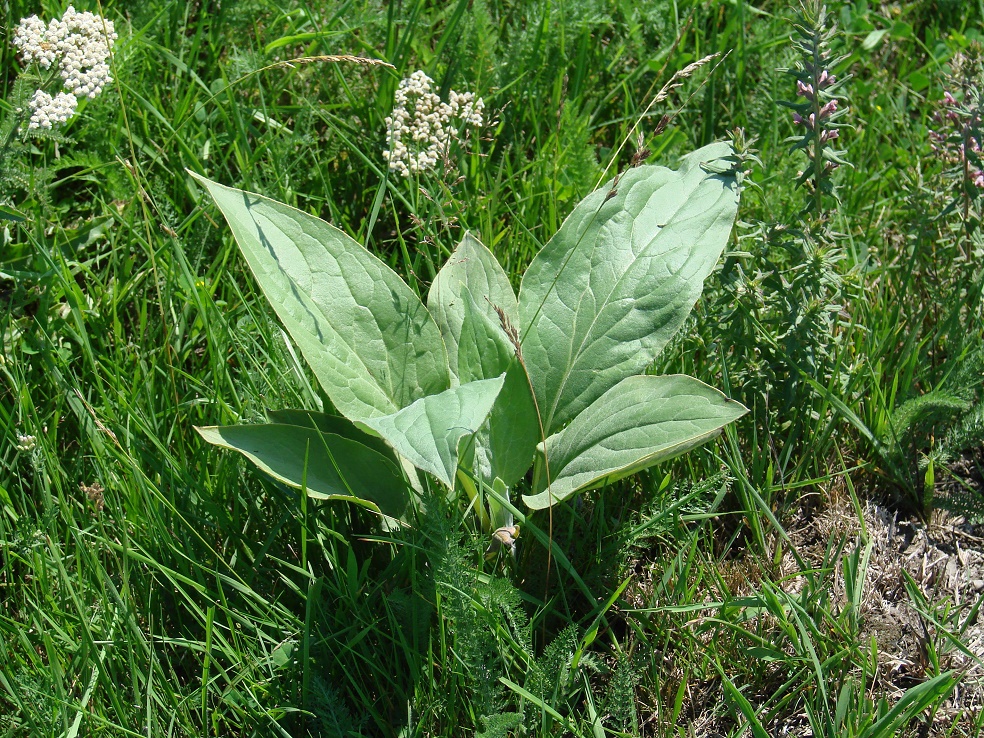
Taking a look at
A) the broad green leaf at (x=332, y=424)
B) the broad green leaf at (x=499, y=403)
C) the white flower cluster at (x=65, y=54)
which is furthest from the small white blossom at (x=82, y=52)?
the broad green leaf at (x=499, y=403)

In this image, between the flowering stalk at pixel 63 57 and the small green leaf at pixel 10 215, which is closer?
the flowering stalk at pixel 63 57

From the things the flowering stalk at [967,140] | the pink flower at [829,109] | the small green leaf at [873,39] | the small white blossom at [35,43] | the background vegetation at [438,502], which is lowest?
the background vegetation at [438,502]

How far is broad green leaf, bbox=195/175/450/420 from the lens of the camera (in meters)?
2.01

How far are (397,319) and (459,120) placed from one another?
108cm

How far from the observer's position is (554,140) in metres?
2.96

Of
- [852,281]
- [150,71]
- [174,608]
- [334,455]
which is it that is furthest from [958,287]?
[150,71]

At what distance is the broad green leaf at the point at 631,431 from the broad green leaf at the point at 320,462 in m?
0.33

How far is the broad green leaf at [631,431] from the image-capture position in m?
1.91

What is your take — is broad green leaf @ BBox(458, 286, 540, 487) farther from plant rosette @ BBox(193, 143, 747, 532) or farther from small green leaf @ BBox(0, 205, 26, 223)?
small green leaf @ BBox(0, 205, 26, 223)

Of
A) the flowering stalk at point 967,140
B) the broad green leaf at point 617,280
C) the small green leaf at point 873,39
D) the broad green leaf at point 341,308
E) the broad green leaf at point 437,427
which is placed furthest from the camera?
the small green leaf at point 873,39

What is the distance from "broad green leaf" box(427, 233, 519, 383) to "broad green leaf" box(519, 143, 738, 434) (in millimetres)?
82

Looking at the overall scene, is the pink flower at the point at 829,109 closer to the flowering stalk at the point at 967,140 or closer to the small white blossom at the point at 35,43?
the flowering stalk at the point at 967,140

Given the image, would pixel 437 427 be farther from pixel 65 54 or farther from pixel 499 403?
pixel 65 54

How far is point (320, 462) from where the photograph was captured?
80.4 inches
